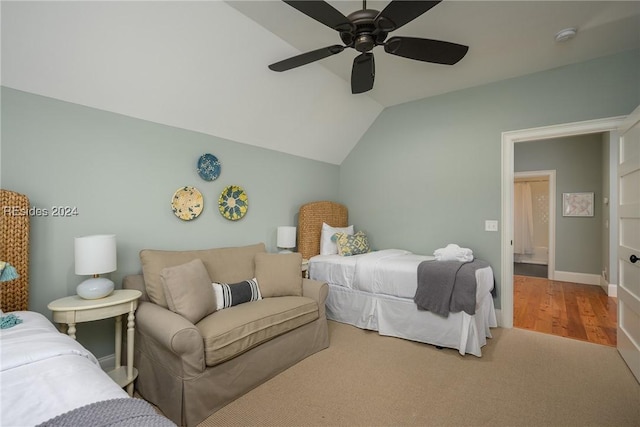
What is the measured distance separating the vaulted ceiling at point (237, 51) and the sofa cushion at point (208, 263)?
1.17 m

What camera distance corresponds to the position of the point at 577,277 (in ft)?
17.6

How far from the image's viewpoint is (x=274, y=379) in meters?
2.35

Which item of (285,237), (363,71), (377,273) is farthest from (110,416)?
(285,237)

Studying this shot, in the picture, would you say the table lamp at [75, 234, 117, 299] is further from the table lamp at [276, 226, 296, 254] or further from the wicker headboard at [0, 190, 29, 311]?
the table lamp at [276, 226, 296, 254]

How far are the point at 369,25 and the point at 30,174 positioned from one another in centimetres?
237

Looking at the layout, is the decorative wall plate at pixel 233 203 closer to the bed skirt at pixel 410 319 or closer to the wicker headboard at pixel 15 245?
the bed skirt at pixel 410 319

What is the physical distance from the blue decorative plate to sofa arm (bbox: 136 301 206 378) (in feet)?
4.51

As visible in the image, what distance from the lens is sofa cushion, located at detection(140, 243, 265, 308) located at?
90.5 inches

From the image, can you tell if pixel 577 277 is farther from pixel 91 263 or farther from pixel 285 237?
pixel 91 263

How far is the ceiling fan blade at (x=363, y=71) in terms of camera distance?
213 centimetres

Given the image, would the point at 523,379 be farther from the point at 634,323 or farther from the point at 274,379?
the point at 274,379

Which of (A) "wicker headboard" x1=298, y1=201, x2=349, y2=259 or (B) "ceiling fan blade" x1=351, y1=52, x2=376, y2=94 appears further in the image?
(A) "wicker headboard" x1=298, y1=201, x2=349, y2=259

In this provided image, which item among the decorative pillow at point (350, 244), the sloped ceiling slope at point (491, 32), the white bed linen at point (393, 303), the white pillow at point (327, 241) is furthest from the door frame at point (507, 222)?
the white pillow at point (327, 241)

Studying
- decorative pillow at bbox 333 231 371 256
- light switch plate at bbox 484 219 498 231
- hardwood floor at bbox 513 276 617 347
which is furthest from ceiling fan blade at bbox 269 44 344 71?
hardwood floor at bbox 513 276 617 347
